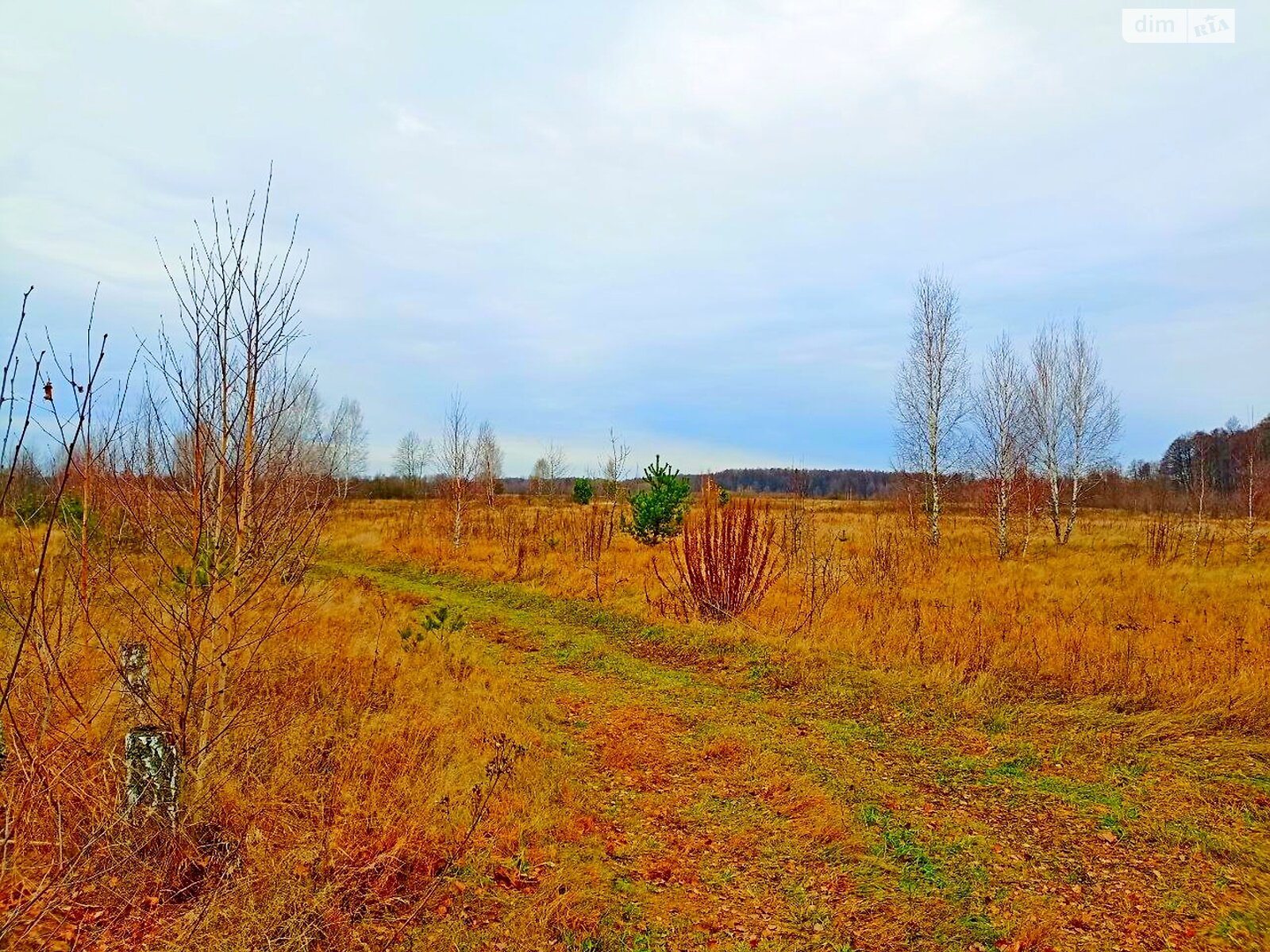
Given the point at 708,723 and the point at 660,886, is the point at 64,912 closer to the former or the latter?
the point at 660,886

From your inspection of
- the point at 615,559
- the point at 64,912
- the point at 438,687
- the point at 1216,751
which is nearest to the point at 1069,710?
the point at 1216,751

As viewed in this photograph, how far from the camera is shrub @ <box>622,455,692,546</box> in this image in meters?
16.2

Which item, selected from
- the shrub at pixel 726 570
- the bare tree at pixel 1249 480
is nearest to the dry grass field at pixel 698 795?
the shrub at pixel 726 570

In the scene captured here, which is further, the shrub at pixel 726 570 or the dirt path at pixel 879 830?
the shrub at pixel 726 570

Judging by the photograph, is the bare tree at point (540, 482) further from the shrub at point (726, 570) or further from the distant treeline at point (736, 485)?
the shrub at point (726, 570)

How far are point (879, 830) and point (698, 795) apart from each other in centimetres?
122

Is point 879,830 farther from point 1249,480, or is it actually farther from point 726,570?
point 1249,480

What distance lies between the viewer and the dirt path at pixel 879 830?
10.9ft

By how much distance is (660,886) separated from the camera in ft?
12.0

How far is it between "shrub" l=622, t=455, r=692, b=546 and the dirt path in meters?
9.22

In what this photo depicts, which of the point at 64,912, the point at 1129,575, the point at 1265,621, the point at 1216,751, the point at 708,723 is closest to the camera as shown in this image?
the point at 64,912

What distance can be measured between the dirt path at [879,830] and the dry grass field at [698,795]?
21mm

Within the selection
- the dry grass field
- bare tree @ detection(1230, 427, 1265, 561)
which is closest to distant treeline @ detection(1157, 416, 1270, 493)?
bare tree @ detection(1230, 427, 1265, 561)

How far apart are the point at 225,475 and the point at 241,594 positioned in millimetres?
643
